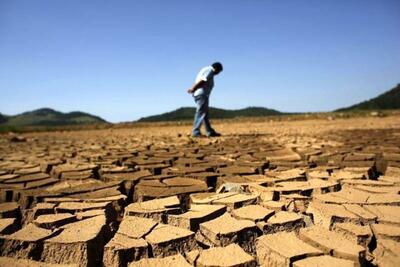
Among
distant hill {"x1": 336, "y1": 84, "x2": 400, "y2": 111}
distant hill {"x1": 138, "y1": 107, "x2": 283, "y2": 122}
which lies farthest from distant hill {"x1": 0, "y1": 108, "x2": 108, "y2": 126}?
distant hill {"x1": 336, "y1": 84, "x2": 400, "y2": 111}

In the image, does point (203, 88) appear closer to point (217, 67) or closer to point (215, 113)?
point (217, 67)

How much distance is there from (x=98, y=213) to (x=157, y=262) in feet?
2.30

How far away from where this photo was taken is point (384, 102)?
123 feet

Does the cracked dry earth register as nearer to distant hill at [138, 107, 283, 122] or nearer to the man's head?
the man's head

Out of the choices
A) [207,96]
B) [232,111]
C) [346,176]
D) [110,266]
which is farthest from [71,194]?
[232,111]

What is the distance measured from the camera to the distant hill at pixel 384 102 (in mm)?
35594

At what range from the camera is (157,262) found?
1441mm

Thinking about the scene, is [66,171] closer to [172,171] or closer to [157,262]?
[172,171]

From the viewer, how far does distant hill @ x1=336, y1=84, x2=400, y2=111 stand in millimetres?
35594

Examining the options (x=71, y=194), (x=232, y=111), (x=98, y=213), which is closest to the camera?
(x=98, y=213)

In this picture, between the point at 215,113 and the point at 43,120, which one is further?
the point at 43,120

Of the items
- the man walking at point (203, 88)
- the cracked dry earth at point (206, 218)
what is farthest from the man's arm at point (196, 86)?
the cracked dry earth at point (206, 218)

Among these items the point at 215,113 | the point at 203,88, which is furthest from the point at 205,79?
the point at 215,113

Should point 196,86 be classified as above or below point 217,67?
below
